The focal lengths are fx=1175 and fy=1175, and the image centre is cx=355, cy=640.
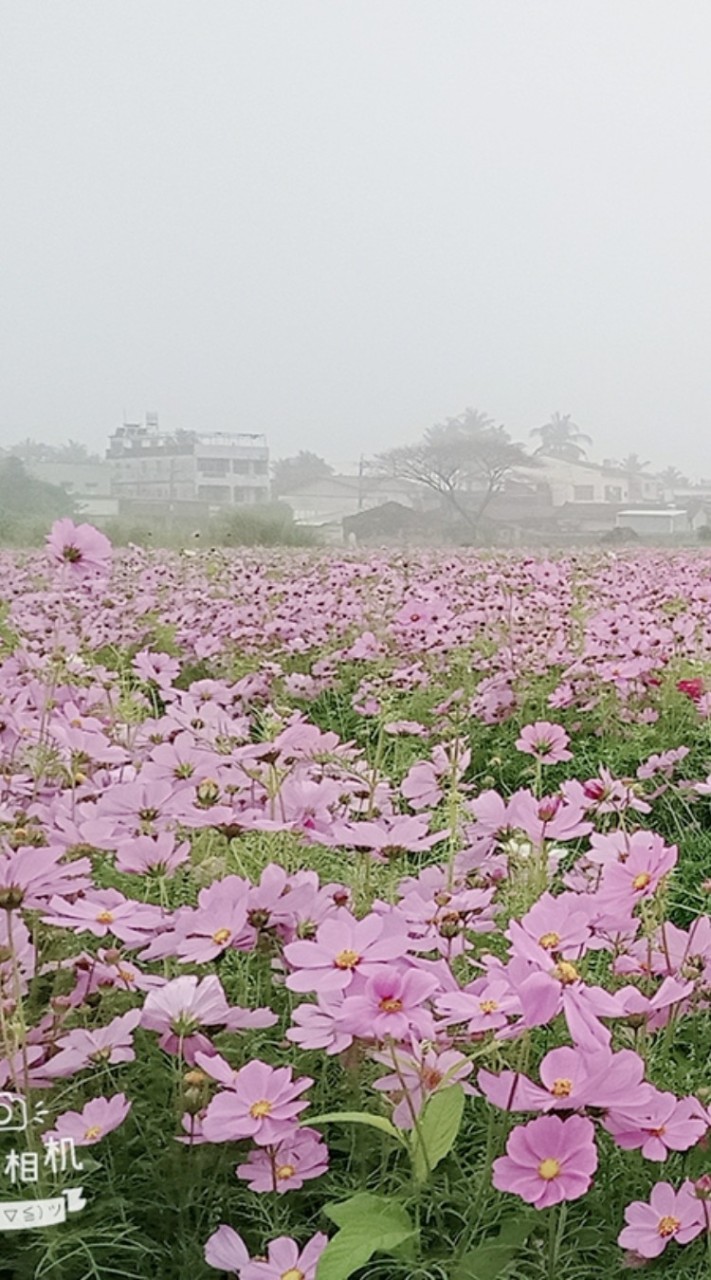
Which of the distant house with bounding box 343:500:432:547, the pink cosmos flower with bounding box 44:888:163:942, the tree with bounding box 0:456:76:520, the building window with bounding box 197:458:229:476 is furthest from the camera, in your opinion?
the distant house with bounding box 343:500:432:547

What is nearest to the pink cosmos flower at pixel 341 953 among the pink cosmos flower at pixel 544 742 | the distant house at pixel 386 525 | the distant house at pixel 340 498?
the pink cosmos flower at pixel 544 742

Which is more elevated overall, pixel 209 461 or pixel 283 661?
pixel 209 461

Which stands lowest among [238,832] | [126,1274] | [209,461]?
[126,1274]

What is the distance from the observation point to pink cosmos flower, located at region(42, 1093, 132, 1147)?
421mm

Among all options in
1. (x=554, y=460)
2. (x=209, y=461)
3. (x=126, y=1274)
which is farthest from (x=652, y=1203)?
(x=554, y=460)

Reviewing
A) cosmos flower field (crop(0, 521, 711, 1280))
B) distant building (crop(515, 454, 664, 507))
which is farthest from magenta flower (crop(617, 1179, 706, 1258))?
distant building (crop(515, 454, 664, 507))

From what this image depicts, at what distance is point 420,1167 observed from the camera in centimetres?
40

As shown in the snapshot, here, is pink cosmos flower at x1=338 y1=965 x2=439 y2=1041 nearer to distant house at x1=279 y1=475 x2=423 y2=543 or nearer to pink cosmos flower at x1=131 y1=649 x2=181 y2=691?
pink cosmos flower at x1=131 y1=649 x2=181 y2=691

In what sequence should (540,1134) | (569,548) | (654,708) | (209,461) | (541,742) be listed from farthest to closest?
(569,548) → (209,461) → (654,708) → (541,742) → (540,1134)

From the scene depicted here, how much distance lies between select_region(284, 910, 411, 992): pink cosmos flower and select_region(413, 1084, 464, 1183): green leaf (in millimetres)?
48

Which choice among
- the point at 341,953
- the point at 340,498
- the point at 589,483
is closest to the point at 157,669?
the point at 341,953

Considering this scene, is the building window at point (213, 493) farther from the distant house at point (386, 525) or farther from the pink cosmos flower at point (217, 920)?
the pink cosmos flower at point (217, 920)

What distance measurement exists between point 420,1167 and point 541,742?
33 centimetres

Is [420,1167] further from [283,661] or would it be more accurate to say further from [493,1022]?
[283,661]
